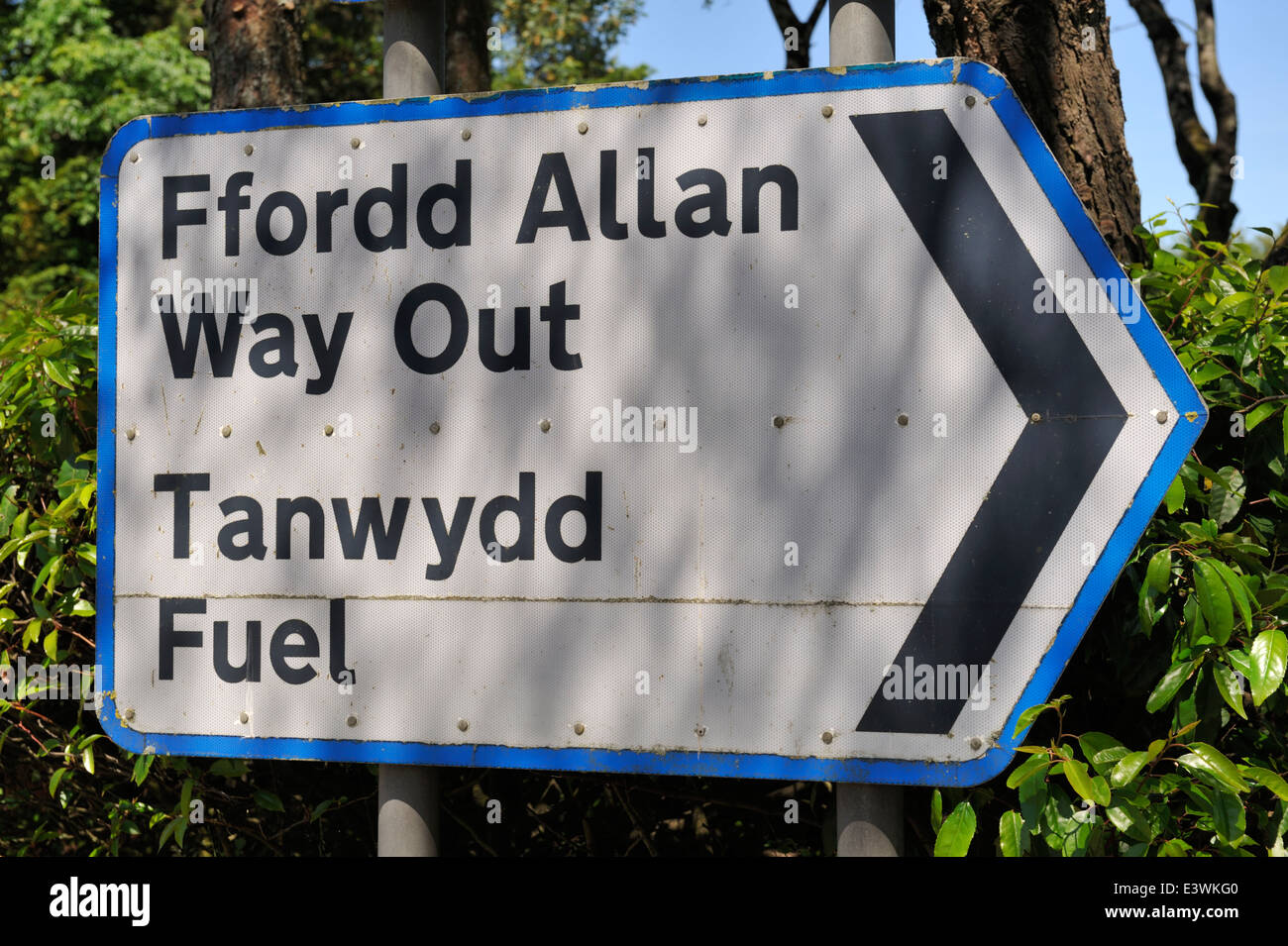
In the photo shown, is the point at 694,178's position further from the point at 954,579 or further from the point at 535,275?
the point at 954,579

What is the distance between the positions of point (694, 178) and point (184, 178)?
35.4 inches

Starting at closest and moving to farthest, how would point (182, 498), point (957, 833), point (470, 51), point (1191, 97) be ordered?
point (957, 833)
point (182, 498)
point (470, 51)
point (1191, 97)

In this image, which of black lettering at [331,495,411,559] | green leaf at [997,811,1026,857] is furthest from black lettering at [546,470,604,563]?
green leaf at [997,811,1026,857]

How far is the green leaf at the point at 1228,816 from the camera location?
1623 mm

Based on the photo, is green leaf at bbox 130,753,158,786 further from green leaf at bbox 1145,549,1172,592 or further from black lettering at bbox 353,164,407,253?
green leaf at bbox 1145,549,1172,592

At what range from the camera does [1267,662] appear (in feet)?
5.49

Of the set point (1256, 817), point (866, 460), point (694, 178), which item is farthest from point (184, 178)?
point (1256, 817)

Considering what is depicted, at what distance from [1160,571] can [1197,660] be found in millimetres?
157

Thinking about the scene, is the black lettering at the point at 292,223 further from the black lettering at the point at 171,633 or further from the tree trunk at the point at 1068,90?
the tree trunk at the point at 1068,90

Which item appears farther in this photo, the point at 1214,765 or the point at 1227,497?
the point at 1227,497

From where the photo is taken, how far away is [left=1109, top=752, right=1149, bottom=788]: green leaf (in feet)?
5.26

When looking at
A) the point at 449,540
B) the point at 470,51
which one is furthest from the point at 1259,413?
the point at 470,51

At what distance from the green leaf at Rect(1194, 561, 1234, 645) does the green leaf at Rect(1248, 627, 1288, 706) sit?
50 millimetres

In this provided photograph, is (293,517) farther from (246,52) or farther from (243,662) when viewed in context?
(246,52)
